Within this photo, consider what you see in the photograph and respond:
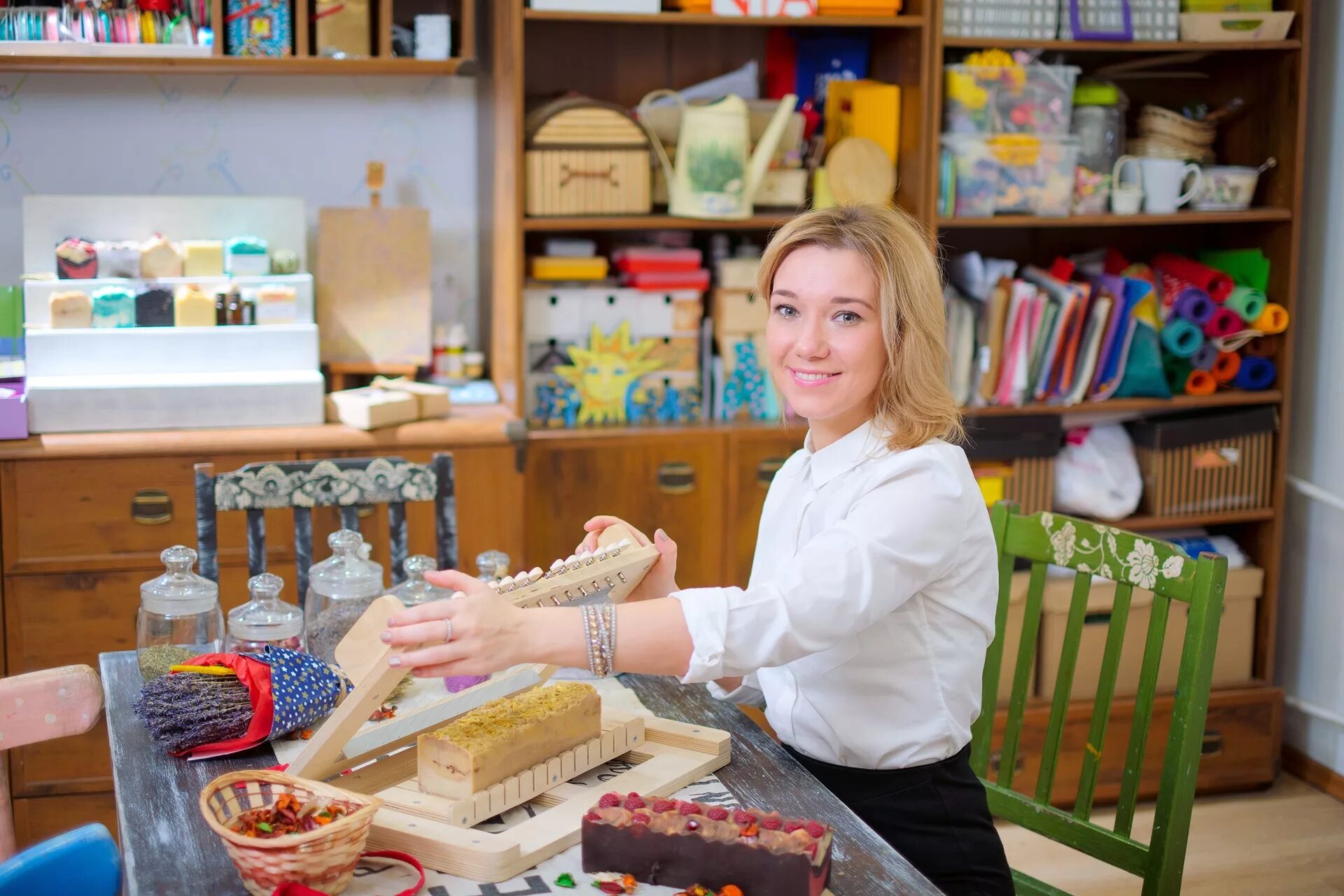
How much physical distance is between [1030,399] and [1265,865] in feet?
3.65

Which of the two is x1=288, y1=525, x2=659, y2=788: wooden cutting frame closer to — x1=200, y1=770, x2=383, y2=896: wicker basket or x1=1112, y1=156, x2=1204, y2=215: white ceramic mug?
x1=200, y1=770, x2=383, y2=896: wicker basket

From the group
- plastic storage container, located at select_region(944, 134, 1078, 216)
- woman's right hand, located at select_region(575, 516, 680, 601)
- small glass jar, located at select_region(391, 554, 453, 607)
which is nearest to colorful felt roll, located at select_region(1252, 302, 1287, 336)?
plastic storage container, located at select_region(944, 134, 1078, 216)

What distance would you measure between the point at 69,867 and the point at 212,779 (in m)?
0.15

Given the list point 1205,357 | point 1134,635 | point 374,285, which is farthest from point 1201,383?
point 374,285

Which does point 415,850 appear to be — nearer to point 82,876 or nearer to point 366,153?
point 82,876

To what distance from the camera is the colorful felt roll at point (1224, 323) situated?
320cm

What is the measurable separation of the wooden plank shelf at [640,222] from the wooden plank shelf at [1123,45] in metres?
0.55

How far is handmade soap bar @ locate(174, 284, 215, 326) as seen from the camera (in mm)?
2830

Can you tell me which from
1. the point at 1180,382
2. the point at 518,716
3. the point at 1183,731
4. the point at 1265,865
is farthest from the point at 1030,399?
the point at 518,716

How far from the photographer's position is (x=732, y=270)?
3.05m

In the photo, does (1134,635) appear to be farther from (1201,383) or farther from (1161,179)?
(1161,179)

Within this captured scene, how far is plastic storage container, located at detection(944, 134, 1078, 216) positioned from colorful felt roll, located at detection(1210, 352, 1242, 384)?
544mm

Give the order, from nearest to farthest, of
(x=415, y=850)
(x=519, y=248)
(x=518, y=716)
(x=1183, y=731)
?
(x=415, y=850), (x=518, y=716), (x=1183, y=731), (x=519, y=248)

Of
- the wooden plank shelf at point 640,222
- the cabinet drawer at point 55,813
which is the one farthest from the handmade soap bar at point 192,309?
the cabinet drawer at point 55,813
